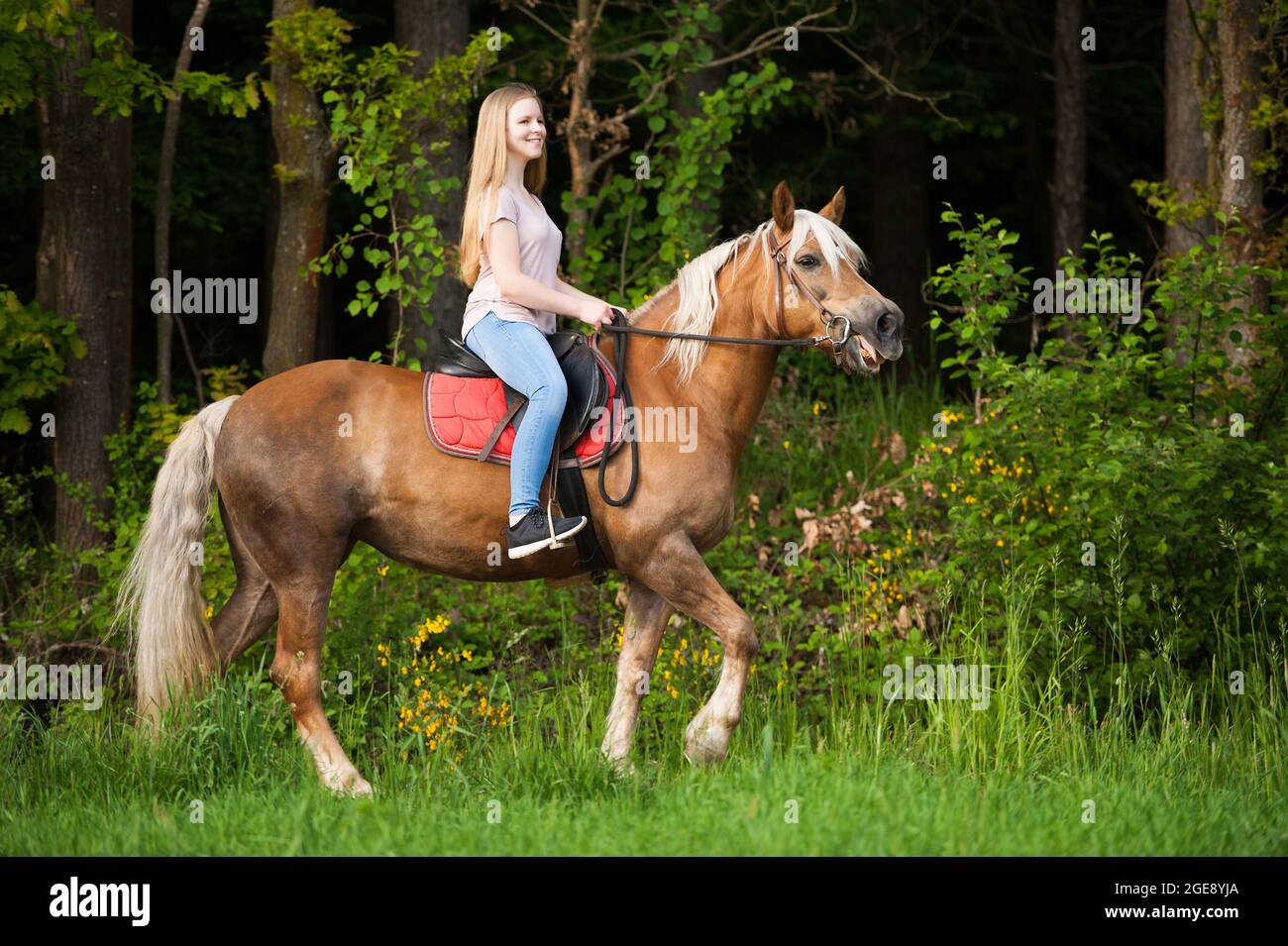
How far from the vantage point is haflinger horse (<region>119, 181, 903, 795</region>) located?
628cm

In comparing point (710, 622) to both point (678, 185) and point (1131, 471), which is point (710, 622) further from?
point (678, 185)

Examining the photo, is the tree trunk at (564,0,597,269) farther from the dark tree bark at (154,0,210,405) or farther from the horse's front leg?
the horse's front leg

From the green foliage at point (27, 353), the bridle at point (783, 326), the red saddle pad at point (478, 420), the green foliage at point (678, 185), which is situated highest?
the green foliage at point (678, 185)

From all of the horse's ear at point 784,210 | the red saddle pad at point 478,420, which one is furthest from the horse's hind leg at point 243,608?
the horse's ear at point 784,210

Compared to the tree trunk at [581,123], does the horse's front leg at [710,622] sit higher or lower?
lower

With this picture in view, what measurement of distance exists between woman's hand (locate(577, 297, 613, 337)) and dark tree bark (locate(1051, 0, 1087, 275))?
8.67 m

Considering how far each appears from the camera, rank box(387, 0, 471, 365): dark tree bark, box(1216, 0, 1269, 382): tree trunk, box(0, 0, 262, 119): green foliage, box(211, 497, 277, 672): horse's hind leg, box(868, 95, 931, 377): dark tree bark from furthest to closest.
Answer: box(868, 95, 931, 377): dark tree bark, box(387, 0, 471, 365): dark tree bark, box(1216, 0, 1269, 382): tree trunk, box(0, 0, 262, 119): green foliage, box(211, 497, 277, 672): horse's hind leg

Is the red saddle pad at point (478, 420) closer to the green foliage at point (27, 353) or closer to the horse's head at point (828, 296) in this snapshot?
the horse's head at point (828, 296)

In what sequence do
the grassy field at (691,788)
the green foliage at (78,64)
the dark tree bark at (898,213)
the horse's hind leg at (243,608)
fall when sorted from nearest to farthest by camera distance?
1. the grassy field at (691,788)
2. the horse's hind leg at (243,608)
3. the green foliage at (78,64)
4. the dark tree bark at (898,213)

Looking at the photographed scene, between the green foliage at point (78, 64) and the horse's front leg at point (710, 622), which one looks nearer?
the horse's front leg at point (710, 622)

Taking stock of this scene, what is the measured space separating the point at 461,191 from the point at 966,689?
233 inches

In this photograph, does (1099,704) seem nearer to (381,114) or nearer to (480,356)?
(480,356)

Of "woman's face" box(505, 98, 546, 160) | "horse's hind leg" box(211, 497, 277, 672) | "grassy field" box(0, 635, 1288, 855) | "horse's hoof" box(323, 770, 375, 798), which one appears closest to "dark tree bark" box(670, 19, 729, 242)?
"woman's face" box(505, 98, 546, 160)

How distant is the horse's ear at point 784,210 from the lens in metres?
6.20
